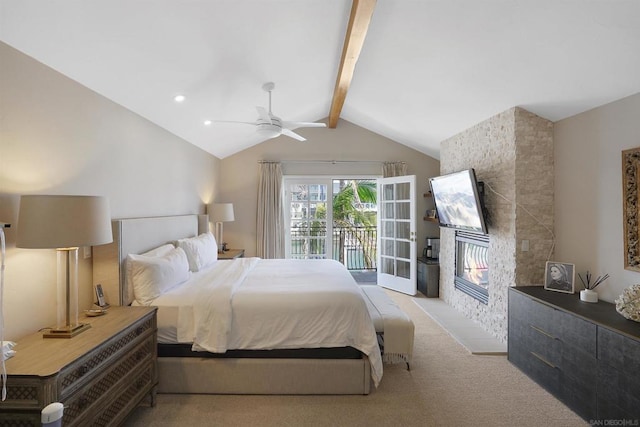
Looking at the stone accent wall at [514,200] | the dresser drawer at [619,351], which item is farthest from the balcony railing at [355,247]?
the dresser drawer at [619,351]

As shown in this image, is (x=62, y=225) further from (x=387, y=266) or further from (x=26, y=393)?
(x=387, y=266)

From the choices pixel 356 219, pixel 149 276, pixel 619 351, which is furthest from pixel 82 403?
pixel 356 219

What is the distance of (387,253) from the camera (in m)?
5.49

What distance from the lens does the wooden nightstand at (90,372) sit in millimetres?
1348

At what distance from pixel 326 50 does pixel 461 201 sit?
239 centimetres

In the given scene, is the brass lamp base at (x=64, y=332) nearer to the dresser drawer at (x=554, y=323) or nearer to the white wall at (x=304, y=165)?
the dresser drawer at (x=554, y=323)

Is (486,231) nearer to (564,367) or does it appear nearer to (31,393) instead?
(564,367)

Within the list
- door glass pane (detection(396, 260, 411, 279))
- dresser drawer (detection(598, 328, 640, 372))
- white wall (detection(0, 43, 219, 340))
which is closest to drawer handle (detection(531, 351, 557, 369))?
dresser drawer (detection(598, 328, 640, 372))

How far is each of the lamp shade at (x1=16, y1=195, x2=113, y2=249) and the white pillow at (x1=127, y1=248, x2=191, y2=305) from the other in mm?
767

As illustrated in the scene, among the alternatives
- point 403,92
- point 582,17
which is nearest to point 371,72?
point 403,92

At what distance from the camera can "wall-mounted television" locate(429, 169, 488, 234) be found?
3.37 metres

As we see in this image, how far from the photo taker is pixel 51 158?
Answer: 2.02 meters

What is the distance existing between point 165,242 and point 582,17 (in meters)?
4.08

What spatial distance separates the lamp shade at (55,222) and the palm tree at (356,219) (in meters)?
5.94
